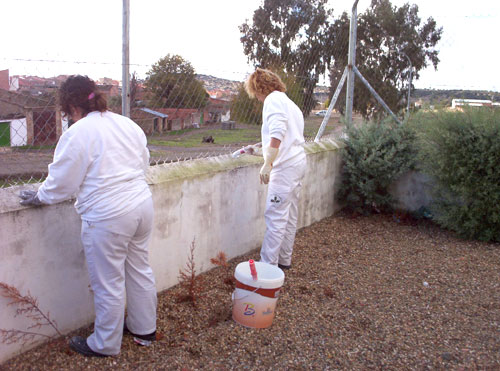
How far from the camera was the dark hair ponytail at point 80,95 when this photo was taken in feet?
8.91

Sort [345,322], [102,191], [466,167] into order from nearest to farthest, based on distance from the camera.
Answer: [102,191] < [345,322] < [466,167]

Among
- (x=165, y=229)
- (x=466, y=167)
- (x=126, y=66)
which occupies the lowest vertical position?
(x=165, y=229)

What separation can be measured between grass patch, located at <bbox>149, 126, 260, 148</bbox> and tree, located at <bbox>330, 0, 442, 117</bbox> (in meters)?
2.48

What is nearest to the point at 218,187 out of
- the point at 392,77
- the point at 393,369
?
the point at 393,369

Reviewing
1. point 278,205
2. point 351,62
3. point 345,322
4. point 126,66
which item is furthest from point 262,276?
point 351,62

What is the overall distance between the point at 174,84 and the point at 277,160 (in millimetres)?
1112

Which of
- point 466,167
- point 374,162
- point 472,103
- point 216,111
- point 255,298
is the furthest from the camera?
point 374,162

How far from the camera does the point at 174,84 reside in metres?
3.92

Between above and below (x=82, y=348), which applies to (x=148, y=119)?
above

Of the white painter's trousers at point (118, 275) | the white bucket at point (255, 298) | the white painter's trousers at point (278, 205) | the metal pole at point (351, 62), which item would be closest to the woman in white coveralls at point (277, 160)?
the white painter's trousers at point (278, 205)

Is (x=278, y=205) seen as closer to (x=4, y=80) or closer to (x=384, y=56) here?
(x=4, y=80)

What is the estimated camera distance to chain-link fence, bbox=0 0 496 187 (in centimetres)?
292

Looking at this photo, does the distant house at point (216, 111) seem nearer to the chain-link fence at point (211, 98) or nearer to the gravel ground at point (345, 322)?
the chain-link fence at point (211, 98)

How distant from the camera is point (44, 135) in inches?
117
